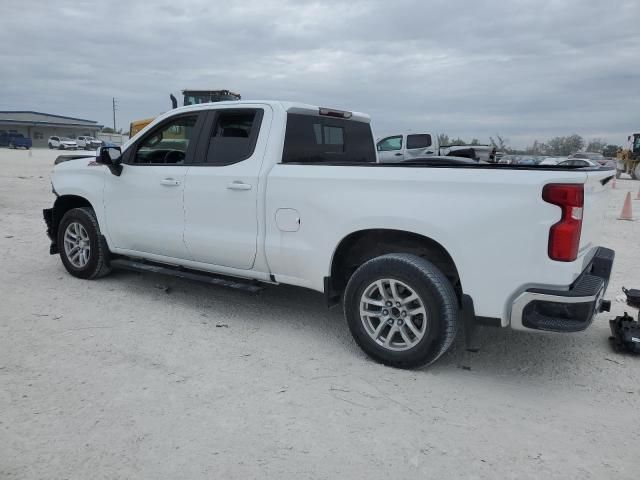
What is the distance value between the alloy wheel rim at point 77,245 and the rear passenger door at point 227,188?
5.44ft

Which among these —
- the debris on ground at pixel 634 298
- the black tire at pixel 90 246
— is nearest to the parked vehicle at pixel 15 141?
the black tire at pixel 90 246

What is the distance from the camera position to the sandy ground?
267 centimetres

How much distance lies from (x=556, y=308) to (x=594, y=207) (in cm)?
81

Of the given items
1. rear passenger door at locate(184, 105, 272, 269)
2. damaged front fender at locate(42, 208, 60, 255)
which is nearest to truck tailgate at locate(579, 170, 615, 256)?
rear passenger door at locate(184, 105, 272, 269)

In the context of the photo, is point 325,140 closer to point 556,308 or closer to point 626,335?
point 556,308

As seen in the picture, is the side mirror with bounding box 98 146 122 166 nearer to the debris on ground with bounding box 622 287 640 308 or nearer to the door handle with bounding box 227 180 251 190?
the door handle with bounding box 227 180 251 190

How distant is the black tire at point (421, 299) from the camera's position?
137 inches

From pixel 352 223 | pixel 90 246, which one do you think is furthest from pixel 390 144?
pixel 352 223

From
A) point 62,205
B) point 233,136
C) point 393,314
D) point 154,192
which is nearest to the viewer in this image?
point 393,314

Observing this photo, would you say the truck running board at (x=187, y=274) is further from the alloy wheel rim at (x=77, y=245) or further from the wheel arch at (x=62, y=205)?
the wheel arch at (x=62, y=205)

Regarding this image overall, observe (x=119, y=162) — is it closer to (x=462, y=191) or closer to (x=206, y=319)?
(x=206, y=319)

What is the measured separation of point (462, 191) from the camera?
Result: 3348 millimetres

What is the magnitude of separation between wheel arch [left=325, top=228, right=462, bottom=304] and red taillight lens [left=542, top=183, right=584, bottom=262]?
2.23 ft

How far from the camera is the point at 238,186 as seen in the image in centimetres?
433
